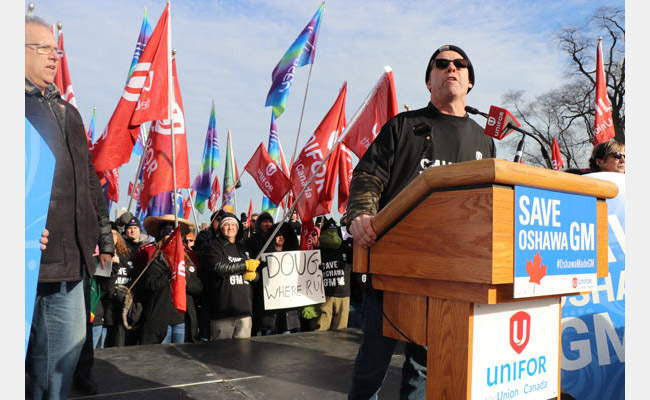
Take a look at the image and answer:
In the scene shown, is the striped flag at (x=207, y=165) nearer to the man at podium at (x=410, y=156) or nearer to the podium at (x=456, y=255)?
the man at podium at (x=410, y=156)

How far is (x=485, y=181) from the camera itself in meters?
1.37

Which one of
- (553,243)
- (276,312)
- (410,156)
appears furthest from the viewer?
(276,312)

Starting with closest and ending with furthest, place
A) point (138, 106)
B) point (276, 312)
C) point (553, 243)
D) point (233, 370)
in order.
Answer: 1. point (553, 243)
2. point (233, 370)
3. point (138, 106)
4. point (276, 312)

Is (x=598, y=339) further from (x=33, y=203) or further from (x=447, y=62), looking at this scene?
(x=33, y=203)

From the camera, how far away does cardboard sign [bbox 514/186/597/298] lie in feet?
4.64

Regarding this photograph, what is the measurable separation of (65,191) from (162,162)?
154 inches

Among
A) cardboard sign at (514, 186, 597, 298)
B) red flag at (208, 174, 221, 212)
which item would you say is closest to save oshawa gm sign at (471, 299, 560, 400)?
cardboard sign at (514, 186, 597, 298)

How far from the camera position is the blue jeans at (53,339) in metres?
2.20

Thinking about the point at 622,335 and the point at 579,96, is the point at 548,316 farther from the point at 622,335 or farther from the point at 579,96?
the point at 579,96

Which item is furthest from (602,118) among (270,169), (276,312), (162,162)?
(162,162)

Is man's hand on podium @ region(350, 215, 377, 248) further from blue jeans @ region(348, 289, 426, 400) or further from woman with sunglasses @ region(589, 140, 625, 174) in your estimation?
woman with sunglasses @ region(589, 140, 625, 174)

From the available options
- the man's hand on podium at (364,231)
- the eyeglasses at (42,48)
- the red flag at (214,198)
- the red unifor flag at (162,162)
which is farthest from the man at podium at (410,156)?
the red flag at (214,198)

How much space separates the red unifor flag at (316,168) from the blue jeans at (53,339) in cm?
483

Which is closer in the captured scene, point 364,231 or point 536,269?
point 536,269
